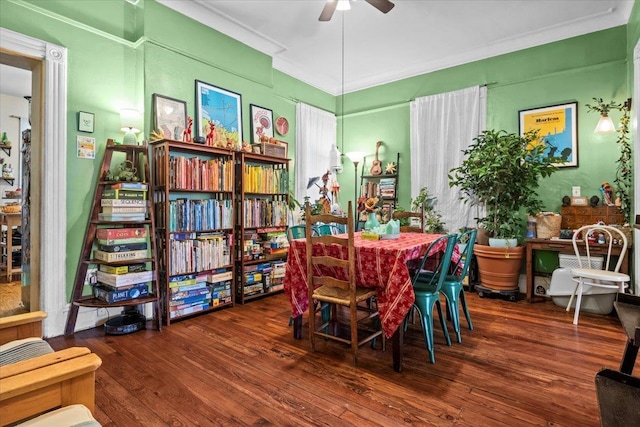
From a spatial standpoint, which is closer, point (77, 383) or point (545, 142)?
point (77, 383)

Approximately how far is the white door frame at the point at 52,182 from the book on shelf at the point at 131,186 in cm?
40

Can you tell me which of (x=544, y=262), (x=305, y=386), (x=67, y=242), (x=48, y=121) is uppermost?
(x=48, y=121)

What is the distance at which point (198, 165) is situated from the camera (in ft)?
11.4

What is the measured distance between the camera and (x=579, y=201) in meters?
3.92

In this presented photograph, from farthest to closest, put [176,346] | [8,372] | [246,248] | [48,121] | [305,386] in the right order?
[246,248], [48,121], [176,346], [305,386], [8,372]

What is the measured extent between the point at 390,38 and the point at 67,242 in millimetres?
4104

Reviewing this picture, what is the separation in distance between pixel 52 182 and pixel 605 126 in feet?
17.2

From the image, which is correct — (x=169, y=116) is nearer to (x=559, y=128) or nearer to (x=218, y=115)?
(x=218, y=115)

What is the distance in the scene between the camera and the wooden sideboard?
3.72 m

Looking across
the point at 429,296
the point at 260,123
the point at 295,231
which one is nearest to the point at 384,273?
the point at 429,296

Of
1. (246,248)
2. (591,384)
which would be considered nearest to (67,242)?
(246,248)

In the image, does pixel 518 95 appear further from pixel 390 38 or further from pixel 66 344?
pixel 66 344

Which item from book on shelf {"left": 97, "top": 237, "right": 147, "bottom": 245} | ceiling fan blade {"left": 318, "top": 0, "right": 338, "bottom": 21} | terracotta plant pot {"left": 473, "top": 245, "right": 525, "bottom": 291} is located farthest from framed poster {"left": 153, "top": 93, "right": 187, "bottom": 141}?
terracotta plant pot {"left": 473, "top": 245, "right": 525, "bottom": 291}

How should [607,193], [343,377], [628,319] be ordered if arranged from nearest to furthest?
1. [628,319]
2. [343,377]
3. [607,193]
